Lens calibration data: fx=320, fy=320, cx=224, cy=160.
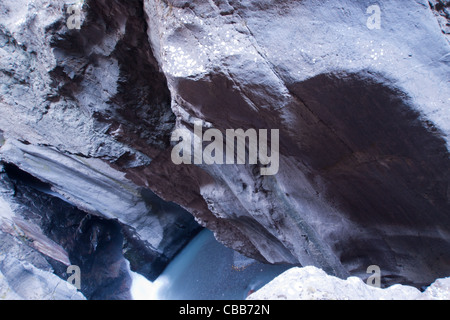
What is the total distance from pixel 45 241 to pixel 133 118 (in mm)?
2433

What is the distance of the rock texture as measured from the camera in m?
0.83

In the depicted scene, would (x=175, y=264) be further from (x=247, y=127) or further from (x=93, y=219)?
(x=247, y=127)

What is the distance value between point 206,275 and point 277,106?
2679 mm

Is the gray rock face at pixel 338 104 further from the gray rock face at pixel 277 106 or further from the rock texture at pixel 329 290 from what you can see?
the rock texture at pixel 329 290

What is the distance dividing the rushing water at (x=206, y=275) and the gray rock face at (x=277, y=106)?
1.24 ft

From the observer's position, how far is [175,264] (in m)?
4.38

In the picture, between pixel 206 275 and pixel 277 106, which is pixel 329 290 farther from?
pixel 206 275

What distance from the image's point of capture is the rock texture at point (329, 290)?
83cm

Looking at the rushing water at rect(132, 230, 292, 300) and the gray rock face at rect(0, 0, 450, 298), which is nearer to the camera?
the gray rock face at rect(0, 0, 450, 298)

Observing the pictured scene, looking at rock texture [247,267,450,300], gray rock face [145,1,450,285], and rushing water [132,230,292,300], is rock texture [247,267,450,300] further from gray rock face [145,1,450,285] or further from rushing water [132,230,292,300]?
rushing water [132,230,292,300]

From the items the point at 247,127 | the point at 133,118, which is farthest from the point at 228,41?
the point at 133,118

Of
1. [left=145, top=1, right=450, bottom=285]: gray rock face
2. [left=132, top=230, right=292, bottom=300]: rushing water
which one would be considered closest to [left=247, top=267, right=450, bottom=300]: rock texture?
[left=145, top=1, right=450, bottom=285]: gray rock face

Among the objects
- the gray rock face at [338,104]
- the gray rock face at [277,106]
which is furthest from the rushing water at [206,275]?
the gray rock face at [338,104]

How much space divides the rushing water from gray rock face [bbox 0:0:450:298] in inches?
14.8
